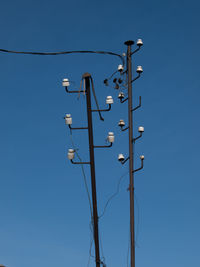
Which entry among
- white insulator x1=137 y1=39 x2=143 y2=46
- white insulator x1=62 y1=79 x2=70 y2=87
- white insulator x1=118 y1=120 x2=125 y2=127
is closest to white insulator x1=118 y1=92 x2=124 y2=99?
white insulator x1=118 y1=120 x2=125 y2=127

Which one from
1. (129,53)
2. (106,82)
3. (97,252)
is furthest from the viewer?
(129,53)

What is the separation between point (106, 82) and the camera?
11.8 meters

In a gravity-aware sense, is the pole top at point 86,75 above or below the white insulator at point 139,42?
below

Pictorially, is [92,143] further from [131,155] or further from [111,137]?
[131,155]

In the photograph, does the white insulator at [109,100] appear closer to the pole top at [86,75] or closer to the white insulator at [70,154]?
the pole top at [86,75]

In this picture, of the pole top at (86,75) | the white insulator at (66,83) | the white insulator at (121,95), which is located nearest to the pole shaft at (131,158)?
the white insulator at (121,95)

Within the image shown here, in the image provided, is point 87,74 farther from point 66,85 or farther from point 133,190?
point 133,190

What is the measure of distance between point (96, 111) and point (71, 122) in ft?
1.71

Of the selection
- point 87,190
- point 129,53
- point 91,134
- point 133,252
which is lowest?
point 133,252

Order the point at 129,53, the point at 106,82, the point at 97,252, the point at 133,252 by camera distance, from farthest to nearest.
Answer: the point at 129,53 → the point at 106,82 → the point at 133,252 → the point at 97,252

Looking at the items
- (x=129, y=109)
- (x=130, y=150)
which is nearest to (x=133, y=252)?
(x=130, y=150)

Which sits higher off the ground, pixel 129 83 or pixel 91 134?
pixel 129 83

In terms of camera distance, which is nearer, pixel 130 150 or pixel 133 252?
pixel 133 252

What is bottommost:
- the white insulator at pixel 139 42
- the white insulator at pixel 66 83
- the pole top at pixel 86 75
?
the white insulator at pixel 66 83
